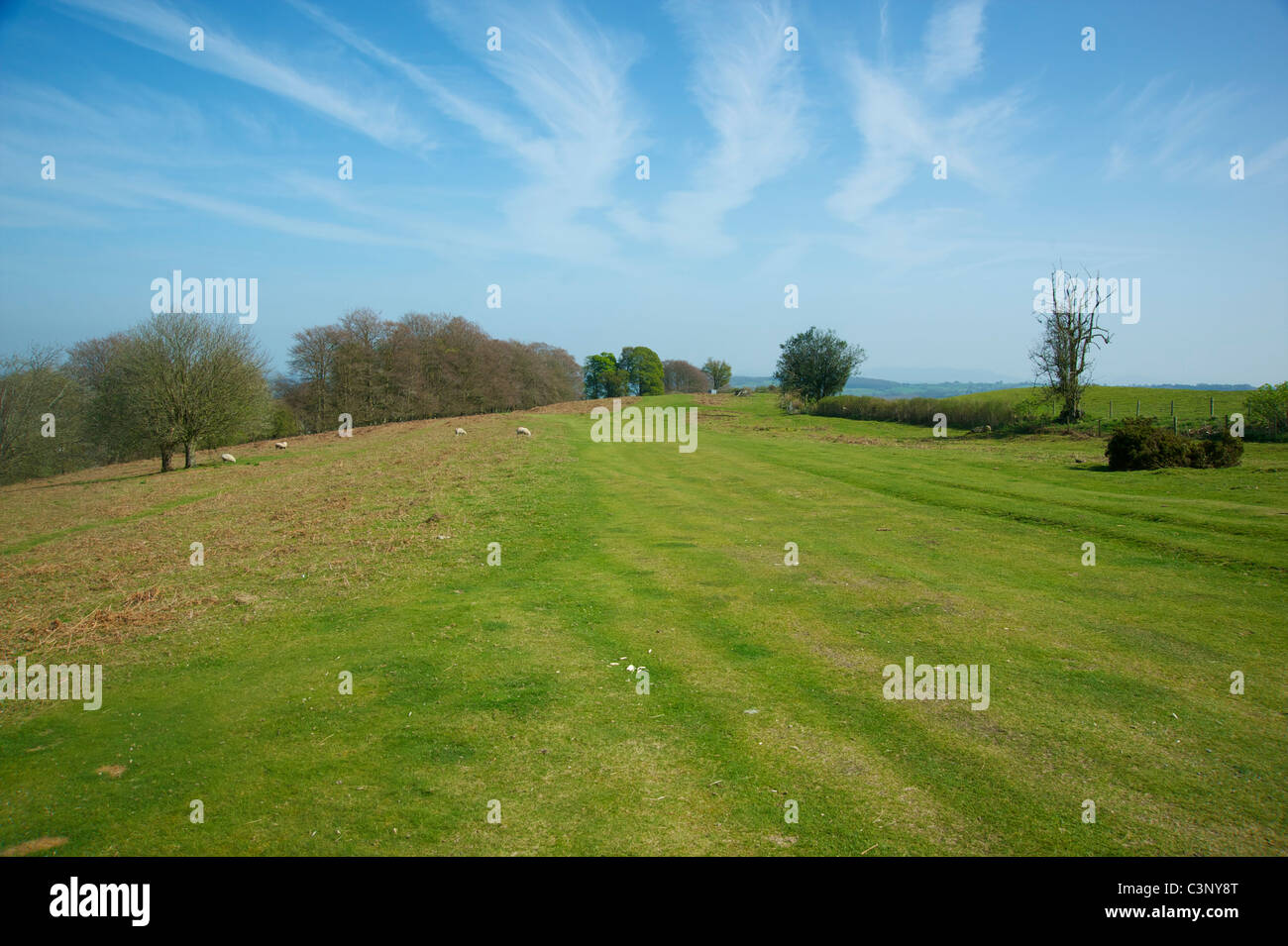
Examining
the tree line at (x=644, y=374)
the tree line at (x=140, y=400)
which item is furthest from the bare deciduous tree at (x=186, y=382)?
the tree line at (x=644, y=374)

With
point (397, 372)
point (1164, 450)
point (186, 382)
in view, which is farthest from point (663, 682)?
point (397, 372)

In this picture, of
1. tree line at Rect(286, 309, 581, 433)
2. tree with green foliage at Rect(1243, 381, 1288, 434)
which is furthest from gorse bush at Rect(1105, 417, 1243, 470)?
tree line at Rect(286, 309, 581, 433)

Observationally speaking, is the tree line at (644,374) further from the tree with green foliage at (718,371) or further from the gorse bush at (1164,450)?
the gorse bush at (1164,450)

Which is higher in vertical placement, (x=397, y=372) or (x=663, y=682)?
(x=397, y=372)

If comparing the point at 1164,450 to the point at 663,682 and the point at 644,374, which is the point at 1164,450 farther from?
the point at 644,374

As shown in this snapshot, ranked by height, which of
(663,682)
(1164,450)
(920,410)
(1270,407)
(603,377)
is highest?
(603,377)

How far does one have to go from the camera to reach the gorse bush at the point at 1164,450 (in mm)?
23188

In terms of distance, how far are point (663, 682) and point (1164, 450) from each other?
24.7 m

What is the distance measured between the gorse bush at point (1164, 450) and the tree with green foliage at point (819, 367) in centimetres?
5763

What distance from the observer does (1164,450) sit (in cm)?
2361

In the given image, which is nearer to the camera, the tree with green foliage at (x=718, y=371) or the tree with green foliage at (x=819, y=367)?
the tree with green foliage at (x=819, y=367)

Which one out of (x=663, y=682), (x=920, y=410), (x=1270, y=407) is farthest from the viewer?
(x=920, y=410)
